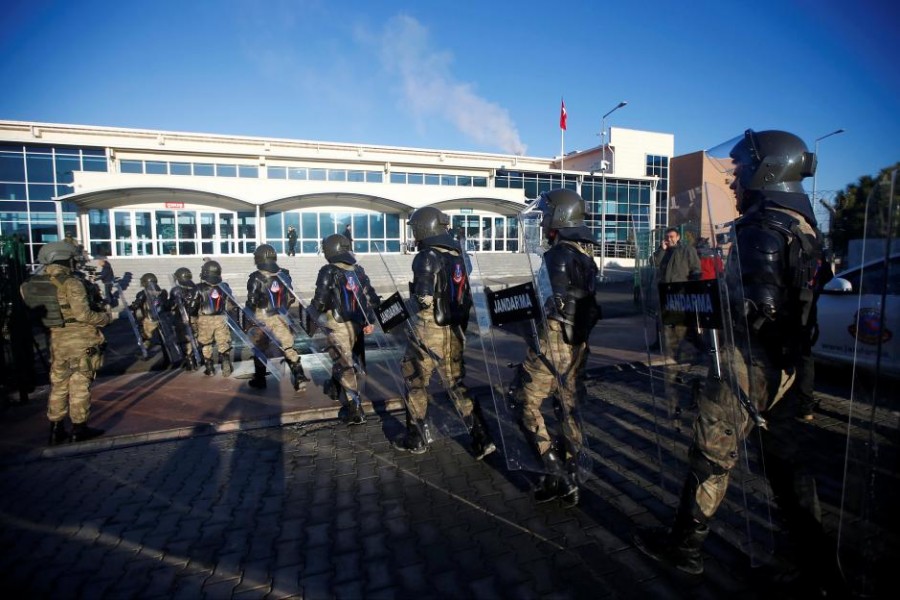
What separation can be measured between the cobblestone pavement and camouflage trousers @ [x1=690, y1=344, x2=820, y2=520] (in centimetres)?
27

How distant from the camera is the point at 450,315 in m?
4.06

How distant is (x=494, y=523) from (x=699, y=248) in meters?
2.10

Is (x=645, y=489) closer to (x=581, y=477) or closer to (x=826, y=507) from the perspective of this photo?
(x=581, y=477)

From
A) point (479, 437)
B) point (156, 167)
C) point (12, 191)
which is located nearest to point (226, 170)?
point (156, 167)

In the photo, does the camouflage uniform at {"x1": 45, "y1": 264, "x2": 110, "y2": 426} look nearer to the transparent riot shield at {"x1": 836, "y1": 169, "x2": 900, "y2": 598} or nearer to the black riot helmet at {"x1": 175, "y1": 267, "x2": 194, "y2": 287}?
the black riot helmet at {"x1": 175, "y1": 267, "x2": 194, "y2": 287}

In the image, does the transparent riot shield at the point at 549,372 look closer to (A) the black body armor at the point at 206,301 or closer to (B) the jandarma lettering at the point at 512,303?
(B) the jandarma lettering at the point at 512,303

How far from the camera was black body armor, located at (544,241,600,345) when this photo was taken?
3143 mm

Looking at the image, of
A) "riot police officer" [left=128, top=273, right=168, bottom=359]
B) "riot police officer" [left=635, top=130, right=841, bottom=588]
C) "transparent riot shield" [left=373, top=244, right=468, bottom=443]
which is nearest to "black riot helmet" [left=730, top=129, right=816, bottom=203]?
"riot police officer" [left=635, top=130, right=841, bottom=588]

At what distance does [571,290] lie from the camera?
3180 mm

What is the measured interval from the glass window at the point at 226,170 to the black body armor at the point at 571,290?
3330 cm

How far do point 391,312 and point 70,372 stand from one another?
325 centimetres

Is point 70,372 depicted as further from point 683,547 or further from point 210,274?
point 683,547

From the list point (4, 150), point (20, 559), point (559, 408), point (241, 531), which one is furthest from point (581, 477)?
point (4, 150)

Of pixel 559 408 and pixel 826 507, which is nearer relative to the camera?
pixel 826 507
